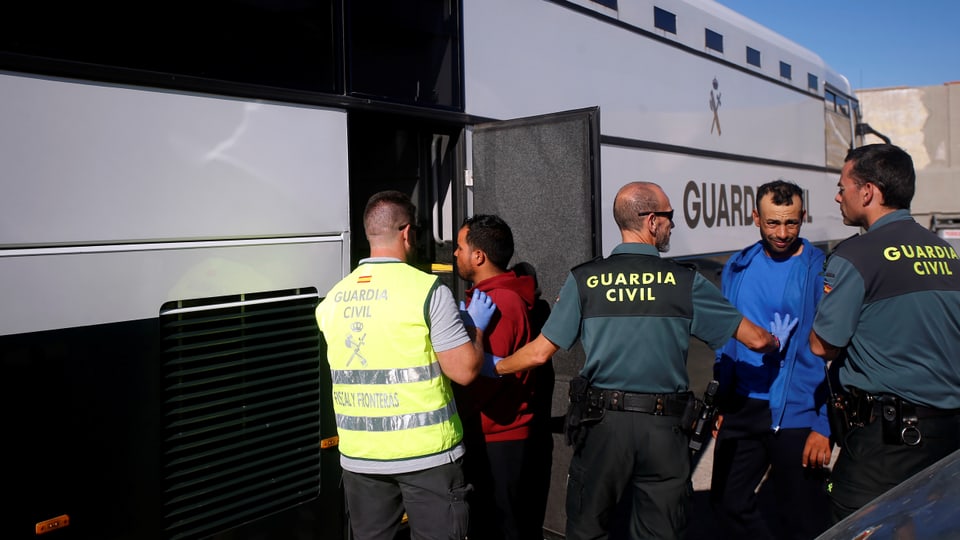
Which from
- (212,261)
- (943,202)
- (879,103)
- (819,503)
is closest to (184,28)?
(212,261)

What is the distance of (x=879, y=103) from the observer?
1870cm

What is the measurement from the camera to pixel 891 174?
252 centimetres

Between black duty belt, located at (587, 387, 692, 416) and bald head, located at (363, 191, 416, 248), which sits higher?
bald head, located at (363, 191, 416, 248)

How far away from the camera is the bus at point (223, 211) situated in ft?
6.67

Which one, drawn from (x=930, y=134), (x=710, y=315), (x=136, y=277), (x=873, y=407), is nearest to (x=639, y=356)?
(x=710, y=315)

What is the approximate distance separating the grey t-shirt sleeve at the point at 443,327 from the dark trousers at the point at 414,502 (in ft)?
1.29

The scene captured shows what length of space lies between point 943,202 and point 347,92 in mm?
17948

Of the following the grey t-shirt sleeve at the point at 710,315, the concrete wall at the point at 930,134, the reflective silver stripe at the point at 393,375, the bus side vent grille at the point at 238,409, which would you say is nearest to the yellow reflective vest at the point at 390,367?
the reflective silver stripe at the point at 393,375

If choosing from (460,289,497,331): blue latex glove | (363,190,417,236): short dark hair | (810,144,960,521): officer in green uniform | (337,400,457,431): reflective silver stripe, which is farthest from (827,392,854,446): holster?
(363,190,417,236): short dark hair

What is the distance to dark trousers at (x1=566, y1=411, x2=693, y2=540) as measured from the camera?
2484 millimetres

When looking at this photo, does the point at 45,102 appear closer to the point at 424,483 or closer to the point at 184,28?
the point at 184,28

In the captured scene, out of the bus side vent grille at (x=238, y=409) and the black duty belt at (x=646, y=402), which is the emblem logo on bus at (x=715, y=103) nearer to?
the black duty belt at (x=646, y=402)

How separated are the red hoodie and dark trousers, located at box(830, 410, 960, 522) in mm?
1163

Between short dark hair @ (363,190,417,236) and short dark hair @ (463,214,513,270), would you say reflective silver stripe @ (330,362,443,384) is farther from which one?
short dark hair @ (463,214,513,270)
